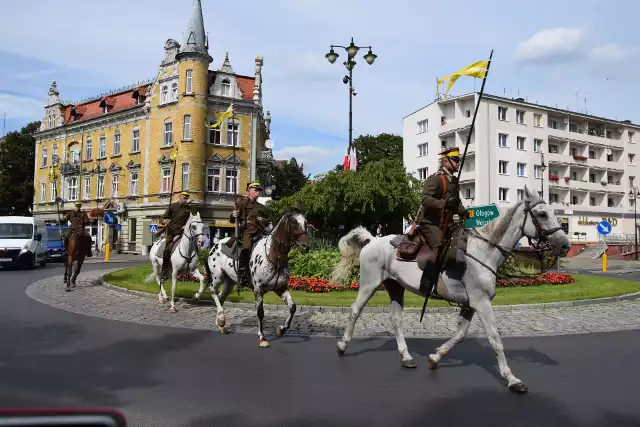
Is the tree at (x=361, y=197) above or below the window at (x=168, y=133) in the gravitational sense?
below

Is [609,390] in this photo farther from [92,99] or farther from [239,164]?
[92,99]

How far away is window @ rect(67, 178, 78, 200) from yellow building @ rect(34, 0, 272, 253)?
0.97 m

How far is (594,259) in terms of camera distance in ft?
153

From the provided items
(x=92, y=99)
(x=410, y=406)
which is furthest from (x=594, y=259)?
(x=92, y=99)

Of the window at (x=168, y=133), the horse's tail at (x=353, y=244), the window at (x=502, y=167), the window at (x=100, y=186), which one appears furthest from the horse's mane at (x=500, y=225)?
the window at (x=100, y=186)

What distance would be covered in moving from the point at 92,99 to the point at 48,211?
14.1 metres

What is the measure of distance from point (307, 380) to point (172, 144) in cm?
4079

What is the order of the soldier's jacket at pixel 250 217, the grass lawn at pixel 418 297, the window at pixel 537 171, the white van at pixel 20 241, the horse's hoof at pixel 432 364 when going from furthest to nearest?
the window at pixel 537 171
the white van at pixel 20 241
the grass lawn at pixel 418 297
the soldier's jacket at pixel 250 217
the horse's hoof at pixel 432 364

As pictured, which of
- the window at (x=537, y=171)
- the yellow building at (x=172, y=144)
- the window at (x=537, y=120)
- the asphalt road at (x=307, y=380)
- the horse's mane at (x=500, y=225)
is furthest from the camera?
the window at (x=537, y=120)

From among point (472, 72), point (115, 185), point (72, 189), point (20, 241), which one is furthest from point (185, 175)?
point (472, 72)

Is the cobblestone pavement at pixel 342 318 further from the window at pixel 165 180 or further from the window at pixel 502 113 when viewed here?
the window at pixel 502 113

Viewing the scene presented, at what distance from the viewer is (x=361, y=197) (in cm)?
2231

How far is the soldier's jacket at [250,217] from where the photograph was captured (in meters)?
9.45

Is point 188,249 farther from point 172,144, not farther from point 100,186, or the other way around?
point 100,186
